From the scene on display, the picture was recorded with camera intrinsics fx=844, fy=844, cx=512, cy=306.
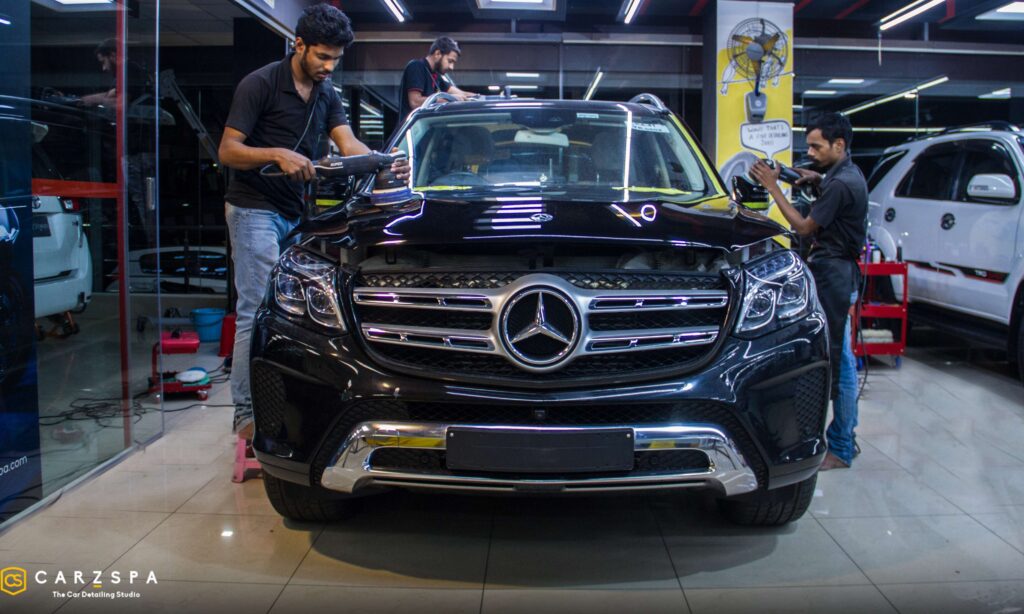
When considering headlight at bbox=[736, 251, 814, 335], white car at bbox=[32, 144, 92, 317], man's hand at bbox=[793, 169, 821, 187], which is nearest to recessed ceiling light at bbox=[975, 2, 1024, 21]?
man's hand at bbox=[793, 169, 821, 187]

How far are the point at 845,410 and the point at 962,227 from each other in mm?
2987

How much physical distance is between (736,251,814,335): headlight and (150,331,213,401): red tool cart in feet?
9.58

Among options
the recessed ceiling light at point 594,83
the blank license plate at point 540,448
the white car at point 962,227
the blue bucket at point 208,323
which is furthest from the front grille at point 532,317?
the recessed ceiling light at point 594,83

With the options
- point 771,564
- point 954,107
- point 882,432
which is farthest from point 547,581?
point 954,107

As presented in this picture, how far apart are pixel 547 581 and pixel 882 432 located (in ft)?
8.28

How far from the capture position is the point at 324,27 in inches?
129

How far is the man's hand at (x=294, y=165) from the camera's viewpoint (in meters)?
3.13

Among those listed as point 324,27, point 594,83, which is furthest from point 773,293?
point 594,83

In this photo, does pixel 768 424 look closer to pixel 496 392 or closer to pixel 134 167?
pixel 496 392

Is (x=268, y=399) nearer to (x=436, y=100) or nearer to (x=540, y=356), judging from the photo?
(x=540, y=356)

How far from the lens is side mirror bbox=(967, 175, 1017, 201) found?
5.36 m

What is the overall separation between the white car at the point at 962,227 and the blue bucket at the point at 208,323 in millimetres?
5350

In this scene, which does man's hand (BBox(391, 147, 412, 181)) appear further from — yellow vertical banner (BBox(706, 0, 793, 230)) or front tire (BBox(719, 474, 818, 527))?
yellow vertical banner (BBox(706, 0, 793, 230))

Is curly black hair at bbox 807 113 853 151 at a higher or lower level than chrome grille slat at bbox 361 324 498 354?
higher
